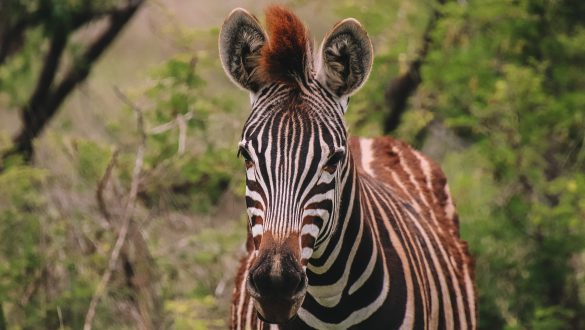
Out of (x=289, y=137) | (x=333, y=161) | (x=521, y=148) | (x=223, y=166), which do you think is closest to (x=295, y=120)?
(x=289, y=137)

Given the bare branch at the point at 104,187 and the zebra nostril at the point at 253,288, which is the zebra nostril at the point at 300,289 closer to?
the zebra nostril at the point at 253,288

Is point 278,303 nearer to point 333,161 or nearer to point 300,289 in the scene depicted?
point 300,289

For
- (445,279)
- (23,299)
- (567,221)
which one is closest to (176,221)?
(23,299)

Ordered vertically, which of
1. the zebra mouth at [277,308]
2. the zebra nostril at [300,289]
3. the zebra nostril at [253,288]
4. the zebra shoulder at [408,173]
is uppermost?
the zebra nostril at [300,289]

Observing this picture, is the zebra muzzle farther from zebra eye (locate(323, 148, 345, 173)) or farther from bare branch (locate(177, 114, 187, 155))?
bare branch (locate(177, 114, 187, 155))

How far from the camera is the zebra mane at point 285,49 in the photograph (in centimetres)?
402

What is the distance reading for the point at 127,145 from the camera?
31.0 ft

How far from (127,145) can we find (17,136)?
1.47 m

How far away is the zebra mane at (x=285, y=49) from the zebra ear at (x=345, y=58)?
0.09 m

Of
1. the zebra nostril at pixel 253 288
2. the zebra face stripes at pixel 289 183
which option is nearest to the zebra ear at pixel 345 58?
the zebra face stripes at pixel 289 183

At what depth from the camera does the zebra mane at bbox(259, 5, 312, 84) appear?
402 centimetres

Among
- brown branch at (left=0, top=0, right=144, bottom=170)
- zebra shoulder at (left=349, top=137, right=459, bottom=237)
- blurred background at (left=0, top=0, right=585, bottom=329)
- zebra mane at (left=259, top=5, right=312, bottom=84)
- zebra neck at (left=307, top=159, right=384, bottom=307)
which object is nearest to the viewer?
zebra mane at (left=259, top=5, right=312, bottom=84)

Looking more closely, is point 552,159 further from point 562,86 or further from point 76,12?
point 76,12

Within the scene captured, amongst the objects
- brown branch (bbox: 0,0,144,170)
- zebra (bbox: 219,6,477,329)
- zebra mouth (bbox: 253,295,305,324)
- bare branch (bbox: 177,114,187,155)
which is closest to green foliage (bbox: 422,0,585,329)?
bare branch (bbox: 177,114,187,155)
